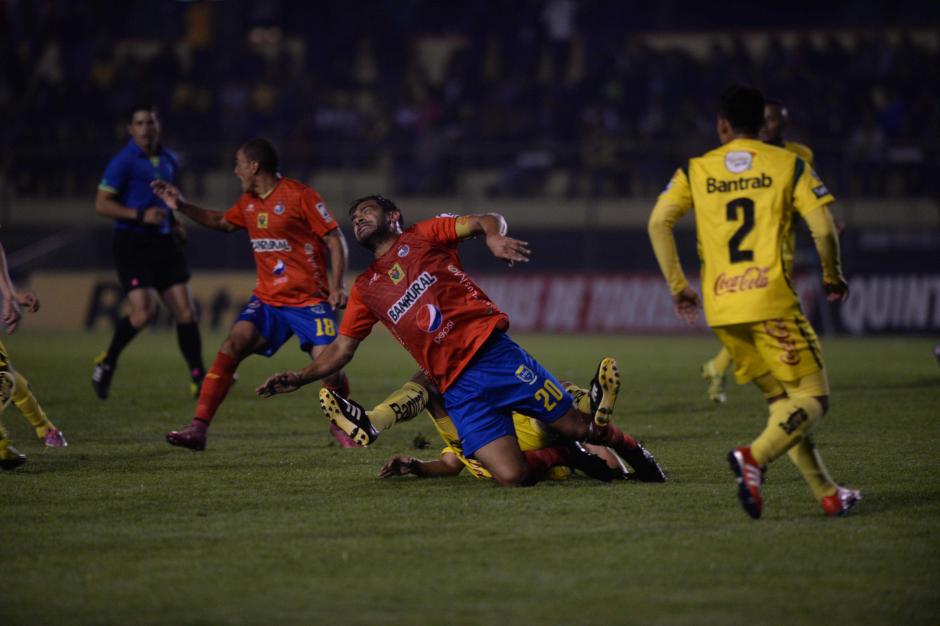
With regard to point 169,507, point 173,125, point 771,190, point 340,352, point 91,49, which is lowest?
point 169,507

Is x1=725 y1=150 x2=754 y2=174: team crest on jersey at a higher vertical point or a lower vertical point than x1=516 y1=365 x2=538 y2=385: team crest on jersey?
higher

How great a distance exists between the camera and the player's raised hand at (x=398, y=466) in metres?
7.51

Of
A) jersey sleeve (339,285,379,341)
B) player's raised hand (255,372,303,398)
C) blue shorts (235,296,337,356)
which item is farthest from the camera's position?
blue shorts (235,296,337,356)

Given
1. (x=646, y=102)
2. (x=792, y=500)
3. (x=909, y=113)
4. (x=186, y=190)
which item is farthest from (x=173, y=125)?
(x=792, y=500)

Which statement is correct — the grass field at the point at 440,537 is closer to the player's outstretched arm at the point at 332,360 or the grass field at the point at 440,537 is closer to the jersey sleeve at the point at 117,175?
the player's outstretched arm at the point at 332,360

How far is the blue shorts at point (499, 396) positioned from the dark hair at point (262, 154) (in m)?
2.76

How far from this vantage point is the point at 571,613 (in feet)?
14.7

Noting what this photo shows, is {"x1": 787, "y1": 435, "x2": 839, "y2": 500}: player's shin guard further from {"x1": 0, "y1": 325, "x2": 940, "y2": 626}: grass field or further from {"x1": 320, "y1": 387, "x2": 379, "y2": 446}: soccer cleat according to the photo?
{"x1": 320, "y1": 387, "x2": 379, "y2": 446}: soccer cleat

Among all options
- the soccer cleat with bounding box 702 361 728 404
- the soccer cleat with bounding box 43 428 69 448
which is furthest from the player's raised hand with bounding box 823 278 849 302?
the soccer cleat with bounding box 43 428 69 448

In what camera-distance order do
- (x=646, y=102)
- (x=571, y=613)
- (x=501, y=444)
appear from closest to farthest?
(x=571, y=613), (x=501, y=444), (x=646, y=102)

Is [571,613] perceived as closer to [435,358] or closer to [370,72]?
[435,358]

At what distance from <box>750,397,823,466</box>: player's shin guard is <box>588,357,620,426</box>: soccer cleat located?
1170 millimetres

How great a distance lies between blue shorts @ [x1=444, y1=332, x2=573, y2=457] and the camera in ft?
23.4

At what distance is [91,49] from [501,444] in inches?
971
